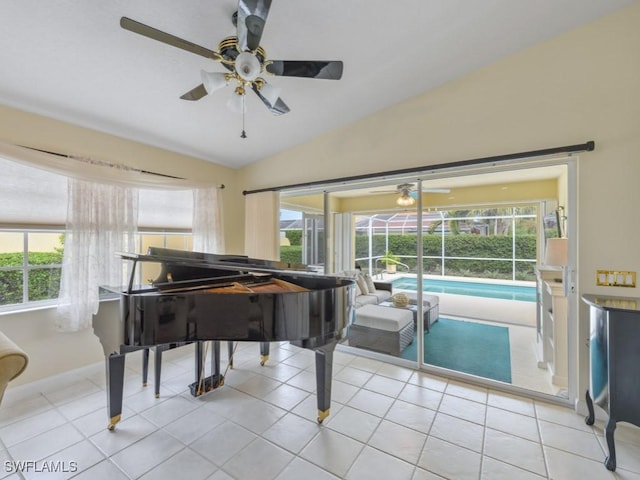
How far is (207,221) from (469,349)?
13.1ft

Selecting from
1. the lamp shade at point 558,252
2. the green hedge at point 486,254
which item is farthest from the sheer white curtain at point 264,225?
the lamp shade at point 558,252

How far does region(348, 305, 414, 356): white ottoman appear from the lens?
10.9 ft

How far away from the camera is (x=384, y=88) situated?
284 cm

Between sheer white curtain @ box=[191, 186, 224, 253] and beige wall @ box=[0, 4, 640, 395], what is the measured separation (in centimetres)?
86

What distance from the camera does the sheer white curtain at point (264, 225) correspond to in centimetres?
425

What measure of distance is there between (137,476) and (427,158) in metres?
3.49

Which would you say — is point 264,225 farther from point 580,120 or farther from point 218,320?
point 580,120

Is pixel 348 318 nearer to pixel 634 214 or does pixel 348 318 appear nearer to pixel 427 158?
pixel 427 158

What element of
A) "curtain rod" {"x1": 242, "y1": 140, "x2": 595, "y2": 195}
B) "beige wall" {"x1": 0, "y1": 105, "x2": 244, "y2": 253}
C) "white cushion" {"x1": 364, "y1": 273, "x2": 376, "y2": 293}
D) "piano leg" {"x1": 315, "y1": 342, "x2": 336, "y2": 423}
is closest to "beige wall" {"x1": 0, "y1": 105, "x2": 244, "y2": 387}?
"beige wall" {"x1": 0, "y1": 105, "x2": 244, "y2": 253}

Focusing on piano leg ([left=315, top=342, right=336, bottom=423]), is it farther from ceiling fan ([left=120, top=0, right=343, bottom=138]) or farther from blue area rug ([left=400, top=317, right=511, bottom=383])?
ceiling fan ([left=120, top=0, right=343, bottom=138])

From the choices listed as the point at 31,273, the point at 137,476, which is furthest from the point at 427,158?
the point at 31,273

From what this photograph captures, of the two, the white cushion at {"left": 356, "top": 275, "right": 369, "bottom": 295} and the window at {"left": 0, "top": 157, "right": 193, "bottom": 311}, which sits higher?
the window at {"left": 0, "top": 157, "right": 193, "bottom": 311}

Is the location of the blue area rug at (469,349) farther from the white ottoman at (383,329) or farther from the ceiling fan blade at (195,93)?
the ceiling fan blade at (195,93)

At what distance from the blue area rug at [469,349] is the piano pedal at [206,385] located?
207 cm
